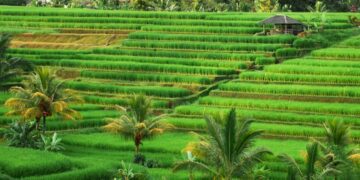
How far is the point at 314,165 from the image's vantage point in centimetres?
2181

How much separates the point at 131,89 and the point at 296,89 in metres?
6.98

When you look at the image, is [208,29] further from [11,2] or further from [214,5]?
[11,2]

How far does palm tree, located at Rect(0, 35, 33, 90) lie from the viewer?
3381 cm

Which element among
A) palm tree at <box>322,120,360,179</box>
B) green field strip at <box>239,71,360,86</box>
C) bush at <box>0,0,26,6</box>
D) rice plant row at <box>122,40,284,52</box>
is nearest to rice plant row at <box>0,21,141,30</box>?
rice plant row at <box>122,40,284,52</box>

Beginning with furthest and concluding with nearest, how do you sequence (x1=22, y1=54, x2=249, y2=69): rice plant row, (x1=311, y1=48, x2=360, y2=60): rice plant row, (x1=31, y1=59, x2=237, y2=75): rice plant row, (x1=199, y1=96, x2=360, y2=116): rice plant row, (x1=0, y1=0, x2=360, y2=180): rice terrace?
(x1=22, y1=54, x2=249, y2=69): rice plant row, (x1=31, y1=59, x2=237, y2=75): rice plant row, (x1=311, y1=48, x2=360, y2=60): rice plant row, (x1=199, y1=96, x2=360, y2=116): rice plant row, (x1=0, y1=0, x2=360, y2=180): rice terrace

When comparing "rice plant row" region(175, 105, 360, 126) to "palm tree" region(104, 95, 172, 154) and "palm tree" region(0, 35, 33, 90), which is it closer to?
"palm tree" region(104, 95, 172, 154)

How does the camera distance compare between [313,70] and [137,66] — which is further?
[137,66]

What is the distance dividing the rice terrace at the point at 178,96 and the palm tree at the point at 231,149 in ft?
0.10

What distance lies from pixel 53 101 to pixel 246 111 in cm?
697

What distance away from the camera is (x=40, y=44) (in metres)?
45.3

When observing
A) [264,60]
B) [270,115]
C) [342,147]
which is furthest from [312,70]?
[342,147]

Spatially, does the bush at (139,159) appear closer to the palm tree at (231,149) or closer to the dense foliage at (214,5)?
the palm tree at (231,149)

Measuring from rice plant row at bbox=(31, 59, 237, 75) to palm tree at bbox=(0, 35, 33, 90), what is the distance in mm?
4728

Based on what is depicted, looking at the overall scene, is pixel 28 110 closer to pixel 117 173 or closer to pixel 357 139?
pixel 117 173
